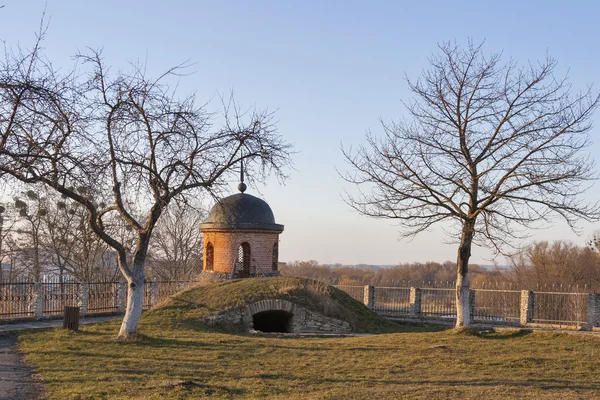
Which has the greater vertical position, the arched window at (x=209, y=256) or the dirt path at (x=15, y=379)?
the arched window at (x=209, y=256)

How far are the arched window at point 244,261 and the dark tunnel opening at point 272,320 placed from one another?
3.07 meters

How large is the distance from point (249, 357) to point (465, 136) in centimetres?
820

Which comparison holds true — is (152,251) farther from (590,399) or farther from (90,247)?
(590,399)

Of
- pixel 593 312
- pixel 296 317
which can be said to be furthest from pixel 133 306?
pixel 593 312

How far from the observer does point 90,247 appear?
111ft

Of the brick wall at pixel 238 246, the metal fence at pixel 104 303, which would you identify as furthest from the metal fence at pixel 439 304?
the metal fence at pixel 104 303

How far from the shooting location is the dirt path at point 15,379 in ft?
29.2

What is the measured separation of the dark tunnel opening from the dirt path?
8807 mm

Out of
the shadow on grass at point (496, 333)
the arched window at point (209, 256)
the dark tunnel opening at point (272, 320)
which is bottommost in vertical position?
the dark tunnel opening at point (272, 320)

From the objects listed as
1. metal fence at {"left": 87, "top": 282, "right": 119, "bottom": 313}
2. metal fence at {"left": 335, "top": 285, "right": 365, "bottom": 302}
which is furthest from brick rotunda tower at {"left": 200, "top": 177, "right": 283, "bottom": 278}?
metal fence at {"left": 335, "top": 285, "right": 365, "bottom": 302}

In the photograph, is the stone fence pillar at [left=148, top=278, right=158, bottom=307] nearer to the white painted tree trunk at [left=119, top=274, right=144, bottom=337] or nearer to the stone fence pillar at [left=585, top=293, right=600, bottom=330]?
the white painted tree trunk at [left=119, top=274, right=144, bottom=337]

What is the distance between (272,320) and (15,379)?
11.7 meters

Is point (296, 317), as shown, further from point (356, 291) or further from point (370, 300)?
point (356, 291)

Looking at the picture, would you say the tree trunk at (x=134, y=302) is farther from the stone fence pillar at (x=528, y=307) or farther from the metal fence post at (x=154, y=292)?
the stone fence pillar at (x=528, y=307)
